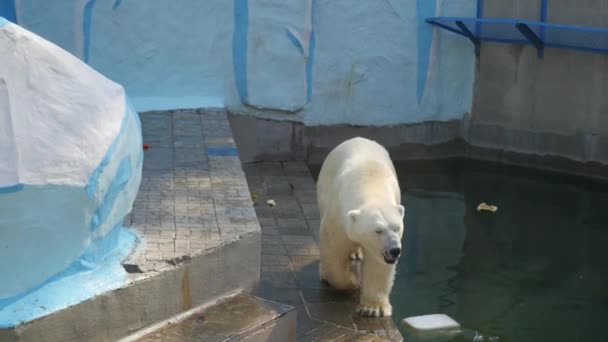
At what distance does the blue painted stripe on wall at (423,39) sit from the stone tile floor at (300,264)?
182 cm

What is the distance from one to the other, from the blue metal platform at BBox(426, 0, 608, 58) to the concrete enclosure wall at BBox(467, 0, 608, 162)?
125 millimetres

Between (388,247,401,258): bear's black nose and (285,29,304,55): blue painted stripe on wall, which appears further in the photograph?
(285,29,304,55): blue painted stripe on wall

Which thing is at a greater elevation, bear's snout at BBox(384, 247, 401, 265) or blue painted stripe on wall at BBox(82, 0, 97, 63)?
blue painted stripe on wall at BBox(82, 0, 97, 63)

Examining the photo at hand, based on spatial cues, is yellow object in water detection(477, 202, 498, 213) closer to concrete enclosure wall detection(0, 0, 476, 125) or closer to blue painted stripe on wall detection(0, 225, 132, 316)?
concrete enclosure wall detection(0, 0, 476, 125)

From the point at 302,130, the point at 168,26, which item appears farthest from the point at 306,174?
the point at 168,26

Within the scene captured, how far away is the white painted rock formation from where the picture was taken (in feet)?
10.5

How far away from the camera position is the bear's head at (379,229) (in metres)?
4.48

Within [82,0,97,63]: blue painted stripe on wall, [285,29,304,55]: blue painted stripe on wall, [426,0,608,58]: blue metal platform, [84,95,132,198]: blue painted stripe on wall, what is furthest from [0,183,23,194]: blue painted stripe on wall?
[426,0,608,58]: blue metal platform

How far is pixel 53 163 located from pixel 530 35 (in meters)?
6.62

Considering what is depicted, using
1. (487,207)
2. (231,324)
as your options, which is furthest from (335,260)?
(487,207)

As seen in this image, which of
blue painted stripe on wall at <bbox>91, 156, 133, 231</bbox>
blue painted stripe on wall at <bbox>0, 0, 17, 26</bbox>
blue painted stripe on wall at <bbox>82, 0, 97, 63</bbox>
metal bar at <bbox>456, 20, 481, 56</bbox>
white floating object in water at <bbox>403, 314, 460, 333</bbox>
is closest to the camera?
blue painted stripe on wall at <bbox>91, 156, 133, 231</bbox>

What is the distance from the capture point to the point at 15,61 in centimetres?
337

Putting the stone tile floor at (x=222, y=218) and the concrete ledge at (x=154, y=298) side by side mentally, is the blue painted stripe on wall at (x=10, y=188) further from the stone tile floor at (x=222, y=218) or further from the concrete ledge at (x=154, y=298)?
the stone tile floor at (x=222, y=218)

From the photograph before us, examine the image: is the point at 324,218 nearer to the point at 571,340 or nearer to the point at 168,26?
the point at 571,340
